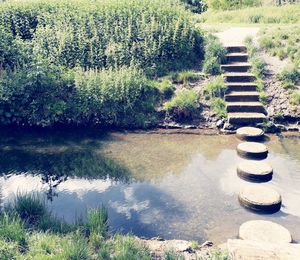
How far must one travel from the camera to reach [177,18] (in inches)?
556

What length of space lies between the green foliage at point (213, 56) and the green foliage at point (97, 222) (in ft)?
24.8

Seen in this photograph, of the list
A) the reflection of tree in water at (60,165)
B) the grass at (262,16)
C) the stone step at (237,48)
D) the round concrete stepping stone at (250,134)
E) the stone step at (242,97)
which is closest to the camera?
the reflection of tree in water at (60,165)

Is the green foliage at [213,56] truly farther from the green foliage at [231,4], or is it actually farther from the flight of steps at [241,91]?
the green foliage at [231,4]

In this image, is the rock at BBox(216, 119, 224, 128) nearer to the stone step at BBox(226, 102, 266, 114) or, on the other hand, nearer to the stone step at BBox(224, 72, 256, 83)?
the stone step at BBox(226, 102, 266, 114)

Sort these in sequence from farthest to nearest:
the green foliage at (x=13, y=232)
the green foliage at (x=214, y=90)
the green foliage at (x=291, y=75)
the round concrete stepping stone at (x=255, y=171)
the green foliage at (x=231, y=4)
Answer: the green foliage at (x=231, y=4), the green foliage at (x=291, y=75), the green foliage at (x=214, y=90), the round concrete stepping stone at (x=255, y=171), the green foliage at (x=13, y=232)

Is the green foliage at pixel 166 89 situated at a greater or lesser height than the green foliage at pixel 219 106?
greater

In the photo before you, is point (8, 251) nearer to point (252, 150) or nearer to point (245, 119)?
point (252, 150)

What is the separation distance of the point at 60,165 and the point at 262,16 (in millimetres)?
12358

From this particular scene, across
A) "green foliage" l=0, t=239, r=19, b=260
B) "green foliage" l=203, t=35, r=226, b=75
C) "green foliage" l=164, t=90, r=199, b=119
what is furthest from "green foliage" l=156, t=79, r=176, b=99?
"green foliage" l=0, t=239, r=19, b=260

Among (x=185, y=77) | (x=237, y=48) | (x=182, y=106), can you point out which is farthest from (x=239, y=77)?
(x=182, y=106)

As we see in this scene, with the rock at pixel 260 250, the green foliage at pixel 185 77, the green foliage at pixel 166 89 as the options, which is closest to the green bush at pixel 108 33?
the green foliage at pixel 185 77

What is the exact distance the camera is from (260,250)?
5.94 meters

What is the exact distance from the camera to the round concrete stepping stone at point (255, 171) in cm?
A: 874

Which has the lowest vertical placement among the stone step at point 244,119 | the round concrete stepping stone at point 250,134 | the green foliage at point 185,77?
the round concrete stepping stone at point 250,134
